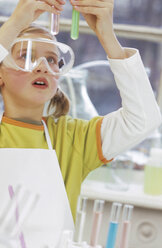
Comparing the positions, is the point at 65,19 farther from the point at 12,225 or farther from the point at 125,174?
the point at 12,225

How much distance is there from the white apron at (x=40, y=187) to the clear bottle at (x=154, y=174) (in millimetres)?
701

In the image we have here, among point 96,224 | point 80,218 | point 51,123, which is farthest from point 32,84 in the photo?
point 80,218

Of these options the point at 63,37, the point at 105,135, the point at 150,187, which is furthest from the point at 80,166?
the point at 63,37

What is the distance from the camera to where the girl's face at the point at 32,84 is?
935 mm

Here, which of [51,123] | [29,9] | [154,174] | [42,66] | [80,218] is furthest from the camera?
[154,174]

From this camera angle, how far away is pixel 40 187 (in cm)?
93

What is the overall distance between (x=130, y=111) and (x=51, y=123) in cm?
24

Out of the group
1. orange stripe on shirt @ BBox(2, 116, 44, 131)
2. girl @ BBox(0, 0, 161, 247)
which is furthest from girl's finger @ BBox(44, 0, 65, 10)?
orange stripe on shirt @ BBox(2, 116, 44, 131)

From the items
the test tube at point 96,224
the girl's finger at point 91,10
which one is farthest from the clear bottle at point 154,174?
the girl's finger at point 91,10

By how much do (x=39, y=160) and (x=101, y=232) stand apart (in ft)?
2.67

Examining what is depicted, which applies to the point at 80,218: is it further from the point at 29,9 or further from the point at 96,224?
the point at 29,9

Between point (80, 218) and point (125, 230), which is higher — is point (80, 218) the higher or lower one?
the lower one

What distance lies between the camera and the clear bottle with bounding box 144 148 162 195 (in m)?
1.58

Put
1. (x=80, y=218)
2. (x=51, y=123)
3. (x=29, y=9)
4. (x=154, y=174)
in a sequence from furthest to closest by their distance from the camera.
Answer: (x=154, y=174) → (x=80, y=218) → (x=51, y=123) → (x=29, y=9)
